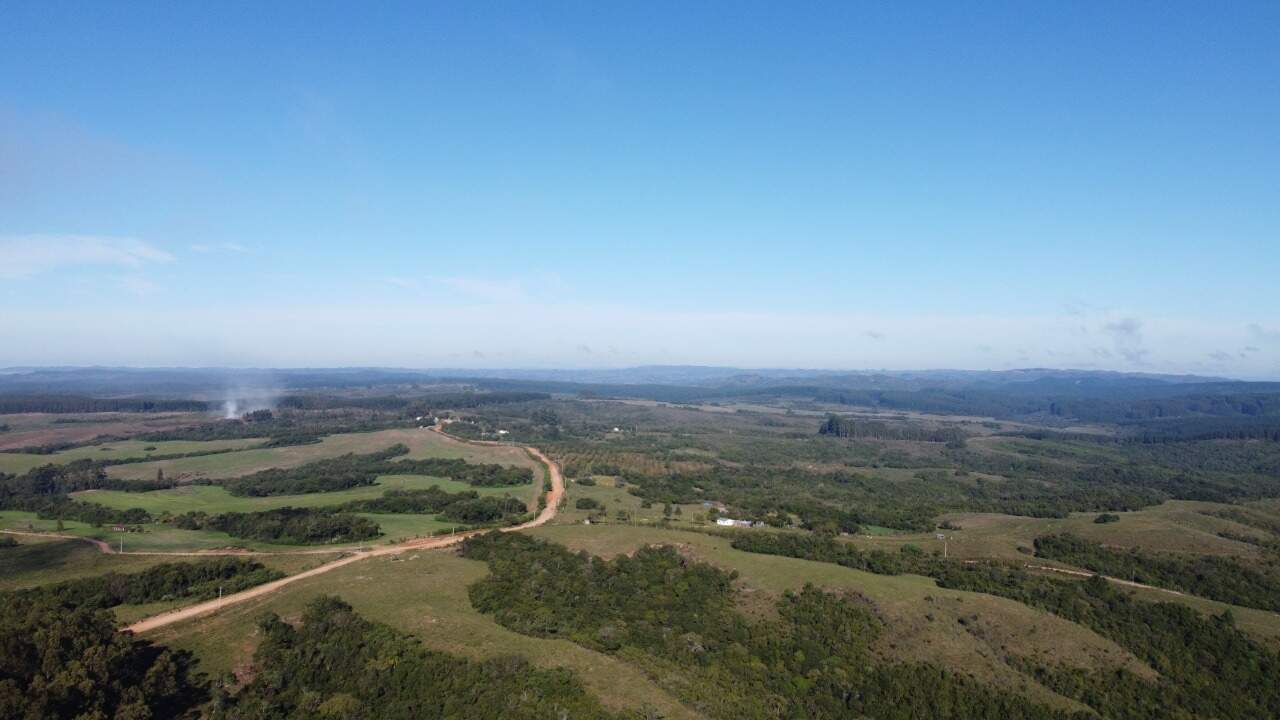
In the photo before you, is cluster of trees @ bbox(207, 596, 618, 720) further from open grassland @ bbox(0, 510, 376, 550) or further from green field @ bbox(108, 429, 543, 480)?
green field @ bbox(108, 429, 543, 480)

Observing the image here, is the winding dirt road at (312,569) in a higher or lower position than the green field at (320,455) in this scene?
lower

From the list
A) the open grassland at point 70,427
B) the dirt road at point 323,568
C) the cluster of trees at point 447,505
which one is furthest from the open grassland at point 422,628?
the open grassland at point 70,427

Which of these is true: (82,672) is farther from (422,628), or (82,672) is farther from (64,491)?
(64,491)

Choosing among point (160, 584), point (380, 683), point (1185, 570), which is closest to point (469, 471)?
point (160, 584)

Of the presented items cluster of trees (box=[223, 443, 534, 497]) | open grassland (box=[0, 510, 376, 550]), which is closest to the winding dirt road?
open grassland (box=[0, 510, 376, 550])

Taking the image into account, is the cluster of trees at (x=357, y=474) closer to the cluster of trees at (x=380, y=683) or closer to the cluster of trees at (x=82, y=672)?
the cluster of trees at (x=82, y=672)

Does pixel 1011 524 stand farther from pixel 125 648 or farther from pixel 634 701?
pixel 125 648

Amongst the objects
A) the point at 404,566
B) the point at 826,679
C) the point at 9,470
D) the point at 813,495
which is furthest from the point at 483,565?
the point at 9,470
